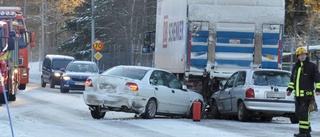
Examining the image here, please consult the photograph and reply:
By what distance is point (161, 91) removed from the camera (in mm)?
19938

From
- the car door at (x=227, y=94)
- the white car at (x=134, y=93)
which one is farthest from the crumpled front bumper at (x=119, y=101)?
the car door at (x=227, y=94)

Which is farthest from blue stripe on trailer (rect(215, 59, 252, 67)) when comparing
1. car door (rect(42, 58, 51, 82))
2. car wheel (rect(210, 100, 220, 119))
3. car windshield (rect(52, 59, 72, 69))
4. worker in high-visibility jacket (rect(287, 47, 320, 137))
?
car windshield (rect(52, 59, 72, 69))

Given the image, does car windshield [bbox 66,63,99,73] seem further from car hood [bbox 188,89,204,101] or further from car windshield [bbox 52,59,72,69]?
car hood [bbox 188,89,204,101]

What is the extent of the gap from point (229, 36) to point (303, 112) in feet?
23.4

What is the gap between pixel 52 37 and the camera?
92688 millimetres

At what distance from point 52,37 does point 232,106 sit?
73.4 metres

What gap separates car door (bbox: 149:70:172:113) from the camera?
Result: 65.0ft

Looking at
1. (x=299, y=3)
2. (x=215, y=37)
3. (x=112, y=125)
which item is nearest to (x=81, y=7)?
(x=299, y=3)

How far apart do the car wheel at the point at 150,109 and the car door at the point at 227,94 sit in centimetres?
245

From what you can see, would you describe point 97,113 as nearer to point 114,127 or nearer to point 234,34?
point 114,127

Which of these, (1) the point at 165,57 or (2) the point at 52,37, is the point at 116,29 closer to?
(2) the point at 52,37

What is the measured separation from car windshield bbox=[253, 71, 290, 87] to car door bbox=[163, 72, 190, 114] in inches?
77.3

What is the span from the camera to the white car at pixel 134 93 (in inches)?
747

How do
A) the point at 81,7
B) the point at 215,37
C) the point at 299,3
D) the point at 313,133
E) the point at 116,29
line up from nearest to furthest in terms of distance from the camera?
the point at 313,133 < the point at 215,37 < the point at 299,3 < the point at 116,29 < the point at 81,7
